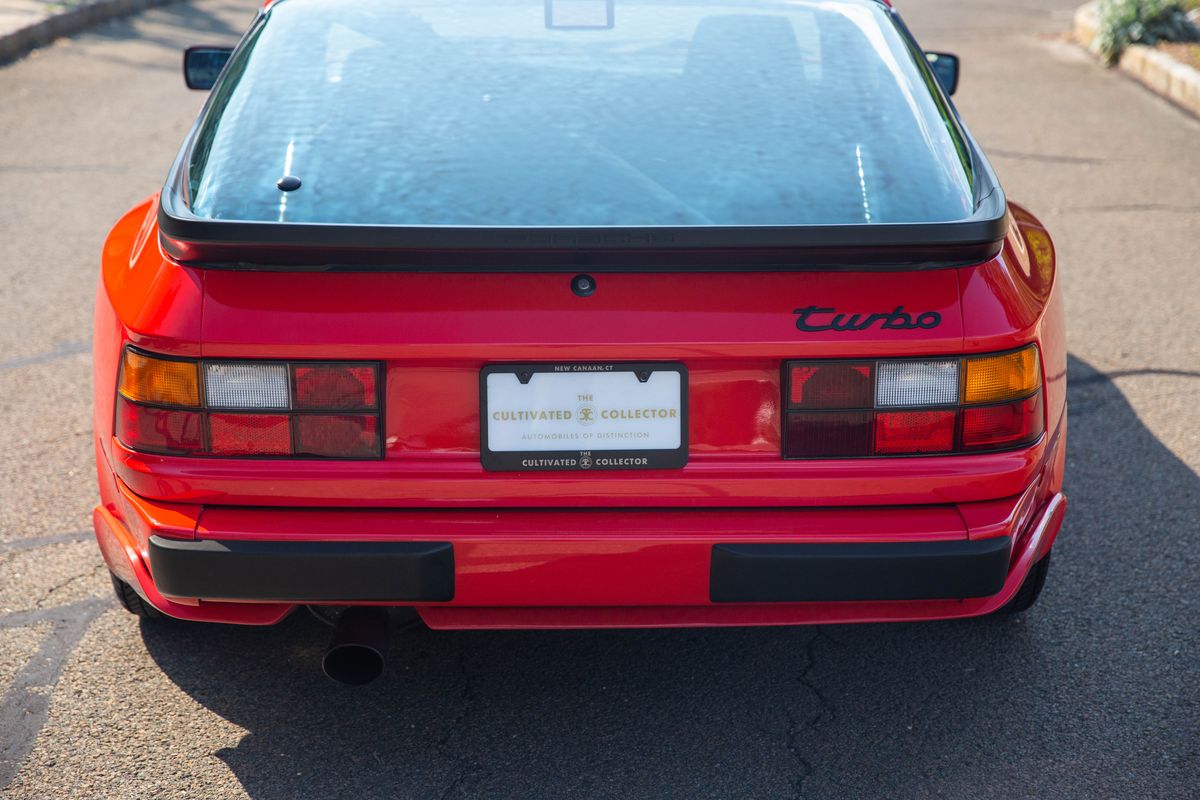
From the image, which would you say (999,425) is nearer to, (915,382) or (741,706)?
(915,382)

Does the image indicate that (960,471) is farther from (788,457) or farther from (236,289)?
(236,289)

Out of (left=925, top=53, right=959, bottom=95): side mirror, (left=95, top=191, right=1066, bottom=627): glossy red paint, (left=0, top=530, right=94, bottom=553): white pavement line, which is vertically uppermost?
(left=925, top=53, right=959, bottom=95): side mirror

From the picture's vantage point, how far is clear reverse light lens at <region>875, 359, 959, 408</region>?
2.34 meters

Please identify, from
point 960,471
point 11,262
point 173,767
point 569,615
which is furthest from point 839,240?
point 11,262

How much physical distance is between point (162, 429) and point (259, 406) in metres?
0.20

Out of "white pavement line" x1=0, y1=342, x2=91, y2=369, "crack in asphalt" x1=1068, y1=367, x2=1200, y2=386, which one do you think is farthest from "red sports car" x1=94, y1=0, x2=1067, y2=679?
"white pavement line" x1=0, y1=342, x2=91, y2=369

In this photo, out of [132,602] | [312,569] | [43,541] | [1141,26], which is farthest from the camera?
[1141,26]

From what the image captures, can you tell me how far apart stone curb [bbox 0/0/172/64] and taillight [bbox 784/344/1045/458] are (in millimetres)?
10265

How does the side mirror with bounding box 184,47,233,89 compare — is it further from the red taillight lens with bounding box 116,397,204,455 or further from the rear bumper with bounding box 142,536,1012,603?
the rear bumper with bounding box 142,536,1012,603

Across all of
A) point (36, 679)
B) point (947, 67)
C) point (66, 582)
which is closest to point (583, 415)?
point (36, 679)

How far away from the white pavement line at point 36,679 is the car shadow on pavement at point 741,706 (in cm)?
19

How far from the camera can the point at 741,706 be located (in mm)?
2812

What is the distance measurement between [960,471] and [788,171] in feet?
2.44

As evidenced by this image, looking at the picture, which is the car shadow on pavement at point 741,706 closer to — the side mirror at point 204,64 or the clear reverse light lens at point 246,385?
the clear reverse light lens at point 246,385
